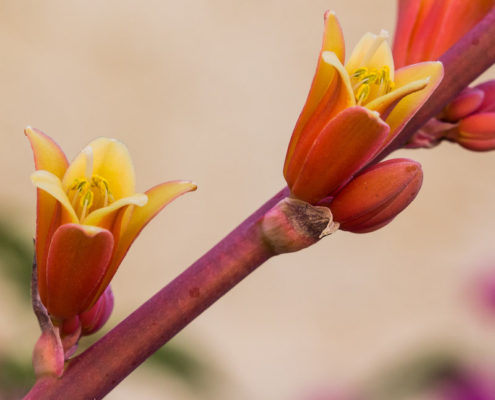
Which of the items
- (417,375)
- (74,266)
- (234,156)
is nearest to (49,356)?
(74,266)

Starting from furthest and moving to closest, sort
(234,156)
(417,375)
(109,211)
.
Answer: (234,156), (417,375), (109,211)

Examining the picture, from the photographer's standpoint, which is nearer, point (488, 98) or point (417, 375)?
point (488, 98)

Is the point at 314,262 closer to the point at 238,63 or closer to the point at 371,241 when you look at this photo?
the point at 371,241

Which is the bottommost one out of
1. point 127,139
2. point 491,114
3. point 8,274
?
point 127,139

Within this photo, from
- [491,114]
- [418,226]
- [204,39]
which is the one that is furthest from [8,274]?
[418,226]

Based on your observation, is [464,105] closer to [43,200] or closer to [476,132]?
[476,132]

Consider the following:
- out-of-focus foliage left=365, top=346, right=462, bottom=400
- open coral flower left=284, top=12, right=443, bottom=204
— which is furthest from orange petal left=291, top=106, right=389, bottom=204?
out-of-focus foliage left=365, top=346, right=462, bottom=400

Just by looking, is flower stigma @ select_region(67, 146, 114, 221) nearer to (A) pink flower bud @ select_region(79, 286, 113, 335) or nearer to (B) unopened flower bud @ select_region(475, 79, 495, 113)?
(A) pink flower bud @ select_region(79, 286, 113, 335)
